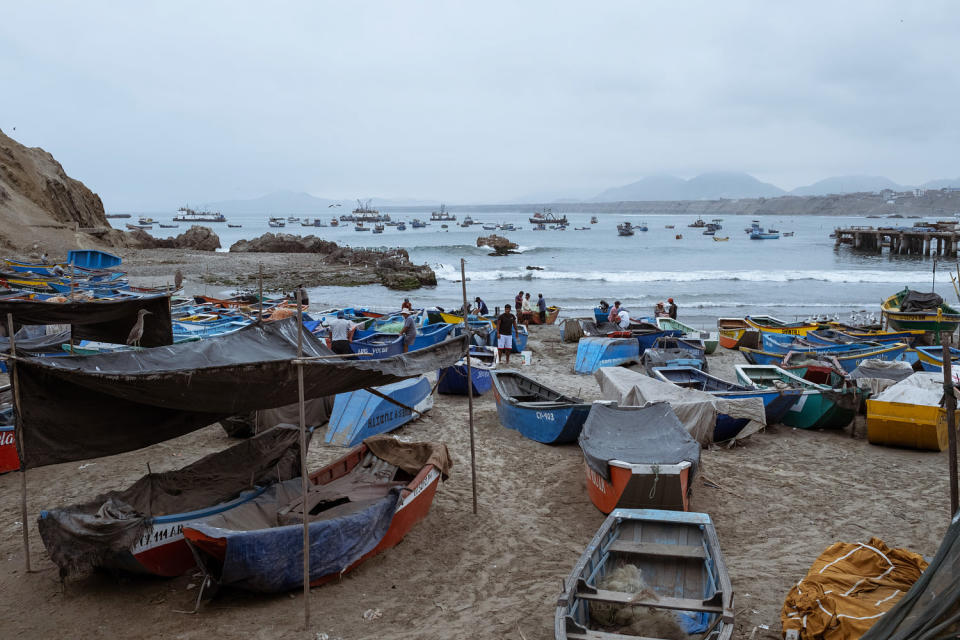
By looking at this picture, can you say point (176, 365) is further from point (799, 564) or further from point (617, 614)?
point (799, 564)

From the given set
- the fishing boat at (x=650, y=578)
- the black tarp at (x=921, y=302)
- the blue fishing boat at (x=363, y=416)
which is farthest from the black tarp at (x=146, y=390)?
the black tarp at (x=921, y=302)

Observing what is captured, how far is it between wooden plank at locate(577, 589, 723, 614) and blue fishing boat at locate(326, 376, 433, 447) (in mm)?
6182

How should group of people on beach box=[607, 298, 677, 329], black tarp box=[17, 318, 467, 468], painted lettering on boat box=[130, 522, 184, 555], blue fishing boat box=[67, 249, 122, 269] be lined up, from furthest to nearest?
blue fishing boat box=[67, 249, 122, 269] → group of people on beach box=[607, 298, 677, 329] → painted lettering on boat box=[130, 522, 184, 555] → black tarp box=[17, 318, 467, 468]

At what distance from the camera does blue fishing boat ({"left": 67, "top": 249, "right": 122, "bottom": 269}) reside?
37519mm

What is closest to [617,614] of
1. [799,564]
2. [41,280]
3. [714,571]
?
[714,571]

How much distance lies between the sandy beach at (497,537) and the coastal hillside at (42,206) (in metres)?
37.9

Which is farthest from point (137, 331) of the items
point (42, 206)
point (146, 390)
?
point (42, 206)

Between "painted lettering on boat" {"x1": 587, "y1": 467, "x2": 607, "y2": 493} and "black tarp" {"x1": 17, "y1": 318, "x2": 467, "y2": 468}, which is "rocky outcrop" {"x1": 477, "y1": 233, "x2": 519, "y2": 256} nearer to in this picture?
"painted lettering on boat" {"x1": 587, "y1": 467, "x2": 607, "y2": 493}

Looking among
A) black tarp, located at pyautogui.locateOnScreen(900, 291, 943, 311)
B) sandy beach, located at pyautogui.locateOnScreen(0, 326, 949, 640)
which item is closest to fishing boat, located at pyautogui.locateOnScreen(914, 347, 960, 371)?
sandy beach, located at pyautogui.locateOnScreen(0, 326, 949, 640)

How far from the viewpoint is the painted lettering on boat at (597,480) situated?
8.42m

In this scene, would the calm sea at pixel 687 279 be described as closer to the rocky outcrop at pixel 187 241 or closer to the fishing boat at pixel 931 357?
the fishing boat at pixel 931 357

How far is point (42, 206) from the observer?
48344 millimetres

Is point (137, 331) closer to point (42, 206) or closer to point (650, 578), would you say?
point (650, 578)

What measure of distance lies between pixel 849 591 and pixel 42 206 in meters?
57.4
